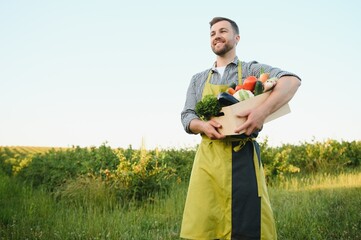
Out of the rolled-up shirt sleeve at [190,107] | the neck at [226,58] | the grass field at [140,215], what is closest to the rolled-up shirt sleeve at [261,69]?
the neck at [226,58]

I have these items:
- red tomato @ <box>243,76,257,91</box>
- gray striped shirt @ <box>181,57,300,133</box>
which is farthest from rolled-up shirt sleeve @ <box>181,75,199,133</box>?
red tomato @ <box>243,76,257,91</box>

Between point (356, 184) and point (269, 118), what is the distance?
21.4ft

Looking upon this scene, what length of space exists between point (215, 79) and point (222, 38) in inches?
11.9

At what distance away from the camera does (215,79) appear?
115 inches

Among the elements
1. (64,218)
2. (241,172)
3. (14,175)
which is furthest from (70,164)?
(241,172)

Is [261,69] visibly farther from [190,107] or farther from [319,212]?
[319,212]

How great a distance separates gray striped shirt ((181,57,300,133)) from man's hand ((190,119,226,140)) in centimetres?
10

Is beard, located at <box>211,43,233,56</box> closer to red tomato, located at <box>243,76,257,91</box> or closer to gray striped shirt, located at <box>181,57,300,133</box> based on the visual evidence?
gray striped shirt, located at <box>181,57,300,133</box>

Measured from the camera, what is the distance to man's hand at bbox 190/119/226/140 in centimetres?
255

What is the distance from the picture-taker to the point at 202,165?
266 cm

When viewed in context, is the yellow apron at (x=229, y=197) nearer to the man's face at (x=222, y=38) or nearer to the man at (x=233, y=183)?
the man at (x=233, y=183)

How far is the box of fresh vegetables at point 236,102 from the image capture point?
2.49 metres

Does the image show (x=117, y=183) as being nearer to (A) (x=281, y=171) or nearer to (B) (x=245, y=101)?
(A) (x=281, y=171)

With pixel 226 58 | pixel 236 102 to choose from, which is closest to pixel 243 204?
pixel 236 102
